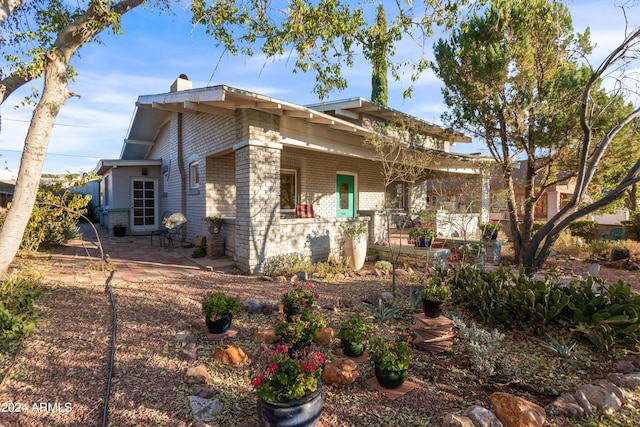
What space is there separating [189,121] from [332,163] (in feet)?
15.1

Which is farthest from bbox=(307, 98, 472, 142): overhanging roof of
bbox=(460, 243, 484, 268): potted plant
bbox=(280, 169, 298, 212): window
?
bbox=(460, 243, 484, 268): potted plant

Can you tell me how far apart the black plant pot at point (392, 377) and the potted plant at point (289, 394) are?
2.34 feet

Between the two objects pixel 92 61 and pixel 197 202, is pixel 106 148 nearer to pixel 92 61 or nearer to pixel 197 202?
pixel 197 202

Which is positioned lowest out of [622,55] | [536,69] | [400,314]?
[400,314]

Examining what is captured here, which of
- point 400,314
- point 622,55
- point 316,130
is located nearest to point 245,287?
point 400,314

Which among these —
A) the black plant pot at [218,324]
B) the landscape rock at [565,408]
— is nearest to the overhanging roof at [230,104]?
the black plant pot at [218,324]

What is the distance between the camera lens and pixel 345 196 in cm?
1121

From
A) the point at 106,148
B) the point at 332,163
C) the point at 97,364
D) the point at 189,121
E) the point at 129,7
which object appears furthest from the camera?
the point at 106,148

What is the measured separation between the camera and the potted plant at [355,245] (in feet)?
23.4

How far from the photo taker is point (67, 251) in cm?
824

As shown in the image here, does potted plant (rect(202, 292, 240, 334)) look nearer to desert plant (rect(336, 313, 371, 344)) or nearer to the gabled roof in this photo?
desert plant (rect(336, 313, 371, 344))

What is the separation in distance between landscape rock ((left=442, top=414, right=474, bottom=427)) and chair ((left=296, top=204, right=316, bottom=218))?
304 inches

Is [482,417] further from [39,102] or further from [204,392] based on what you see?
[39,102]

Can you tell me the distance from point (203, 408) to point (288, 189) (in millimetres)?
7726
